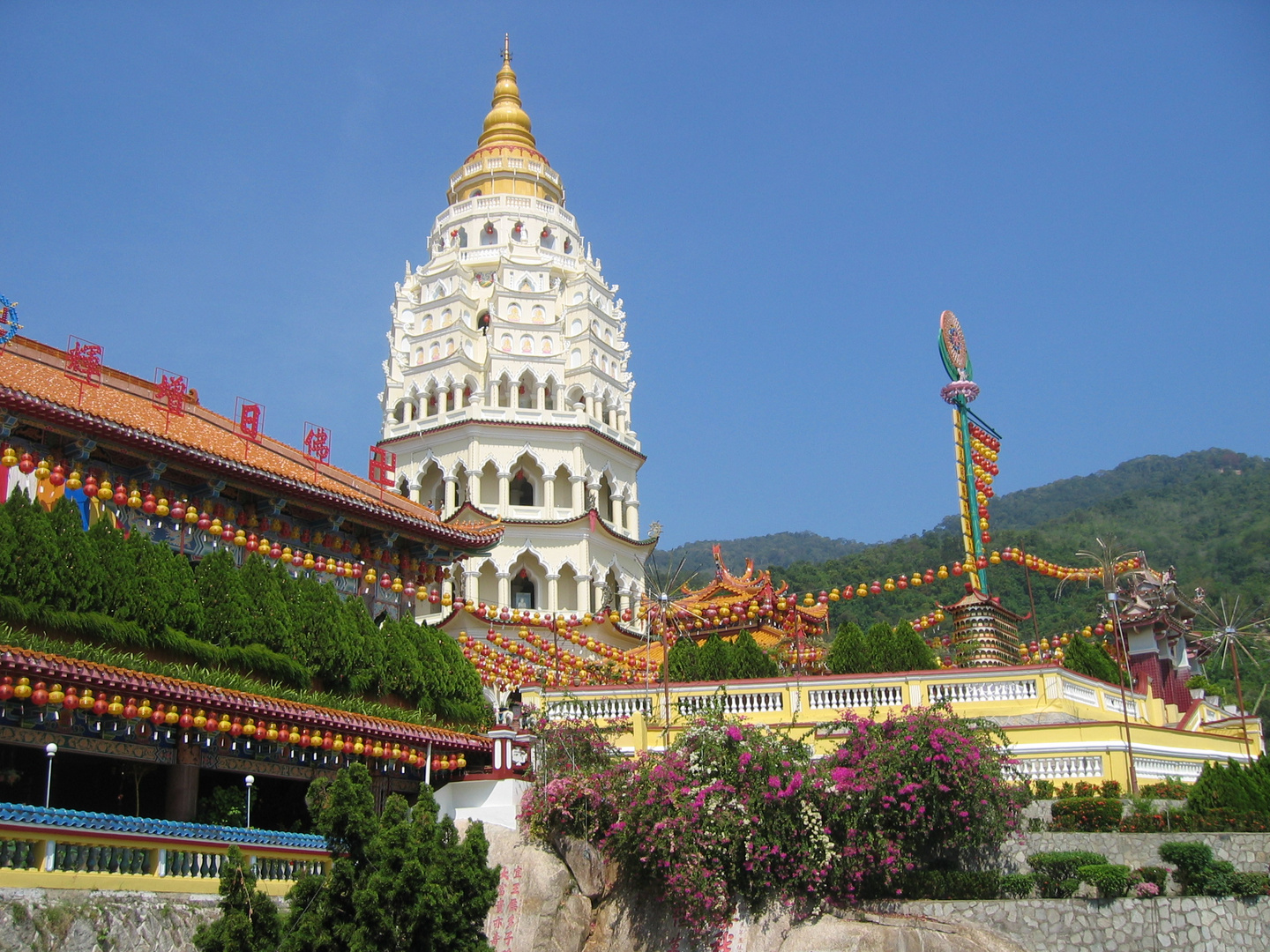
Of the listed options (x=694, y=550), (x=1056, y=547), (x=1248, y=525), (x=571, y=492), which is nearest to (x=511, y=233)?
(x=571, y=492)

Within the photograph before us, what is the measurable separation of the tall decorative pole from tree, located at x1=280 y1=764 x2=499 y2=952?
2250 cm

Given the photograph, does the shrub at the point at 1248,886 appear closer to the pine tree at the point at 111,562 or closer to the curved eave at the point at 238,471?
the curved eave at the point at 238,471

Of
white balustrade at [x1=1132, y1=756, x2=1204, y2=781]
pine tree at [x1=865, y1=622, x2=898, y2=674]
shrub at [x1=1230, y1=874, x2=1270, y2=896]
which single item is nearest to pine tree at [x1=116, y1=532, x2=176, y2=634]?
pine tree at [x1=865, y1=622, x2=898, y2=674]

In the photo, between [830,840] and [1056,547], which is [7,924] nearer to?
[830,840]

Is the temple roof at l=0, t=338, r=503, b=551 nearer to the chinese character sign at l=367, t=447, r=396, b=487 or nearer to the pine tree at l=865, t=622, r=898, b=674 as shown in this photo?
the chinese character sign at l=367, t=447, r=396, b=487

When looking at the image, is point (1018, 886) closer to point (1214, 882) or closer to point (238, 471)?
point (1214, 882)

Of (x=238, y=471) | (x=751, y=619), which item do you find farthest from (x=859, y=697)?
(x=751, y=619)

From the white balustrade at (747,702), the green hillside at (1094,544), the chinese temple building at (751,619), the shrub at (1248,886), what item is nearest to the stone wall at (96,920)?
the white balustrade at (747,702)

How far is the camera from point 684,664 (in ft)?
107

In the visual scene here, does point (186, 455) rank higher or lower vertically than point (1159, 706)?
higher

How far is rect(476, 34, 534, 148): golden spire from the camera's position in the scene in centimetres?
5544

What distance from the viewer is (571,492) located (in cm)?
4894

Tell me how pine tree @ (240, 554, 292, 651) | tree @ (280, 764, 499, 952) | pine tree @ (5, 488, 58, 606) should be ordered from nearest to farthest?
tree @ (280, 764, 499, 952), pine tree @ (5, 488, 58, 606), pine tree @ (240, 554, 292, 651)

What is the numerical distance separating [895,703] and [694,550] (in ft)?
456
